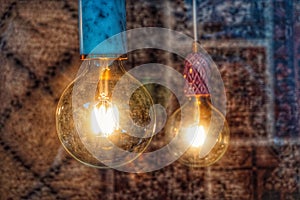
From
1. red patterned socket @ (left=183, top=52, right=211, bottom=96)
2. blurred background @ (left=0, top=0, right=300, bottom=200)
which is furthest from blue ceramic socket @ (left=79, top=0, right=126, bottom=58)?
blurred background @ (left=0, top=0, right=300, bottom=200)

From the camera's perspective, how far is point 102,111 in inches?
36.8

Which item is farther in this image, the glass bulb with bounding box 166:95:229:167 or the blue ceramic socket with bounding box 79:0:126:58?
the glass bulb with bounding box 166:95:229:167

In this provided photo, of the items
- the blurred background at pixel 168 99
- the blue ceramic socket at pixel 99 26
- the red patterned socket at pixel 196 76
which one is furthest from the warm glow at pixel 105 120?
the blurred background at pixel 168 99

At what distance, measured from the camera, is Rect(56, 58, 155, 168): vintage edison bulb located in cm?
89

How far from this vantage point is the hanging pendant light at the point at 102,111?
88 centimetres

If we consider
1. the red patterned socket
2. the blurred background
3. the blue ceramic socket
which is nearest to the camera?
the blue ceramic socket

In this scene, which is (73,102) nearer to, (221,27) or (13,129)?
(13,129)

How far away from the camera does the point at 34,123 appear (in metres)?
1.42

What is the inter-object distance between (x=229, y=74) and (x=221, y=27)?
0.16 meters

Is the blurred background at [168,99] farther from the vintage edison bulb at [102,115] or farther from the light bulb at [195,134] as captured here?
the vintage edison bulb at [102,115]

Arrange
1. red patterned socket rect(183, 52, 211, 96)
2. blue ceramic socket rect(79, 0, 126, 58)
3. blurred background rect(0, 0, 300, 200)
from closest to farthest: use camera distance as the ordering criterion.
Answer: blue ceramic socket rect(79, 0, 126, 58) → red patterned socket rect(183, 52, 211, 96) → blurred background rect(0, 0, 300, 200)

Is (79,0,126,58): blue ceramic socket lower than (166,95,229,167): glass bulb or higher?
higher

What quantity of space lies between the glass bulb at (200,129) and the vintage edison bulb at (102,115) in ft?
0.97

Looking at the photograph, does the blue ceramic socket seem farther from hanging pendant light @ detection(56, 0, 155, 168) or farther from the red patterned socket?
the red patterned socket
